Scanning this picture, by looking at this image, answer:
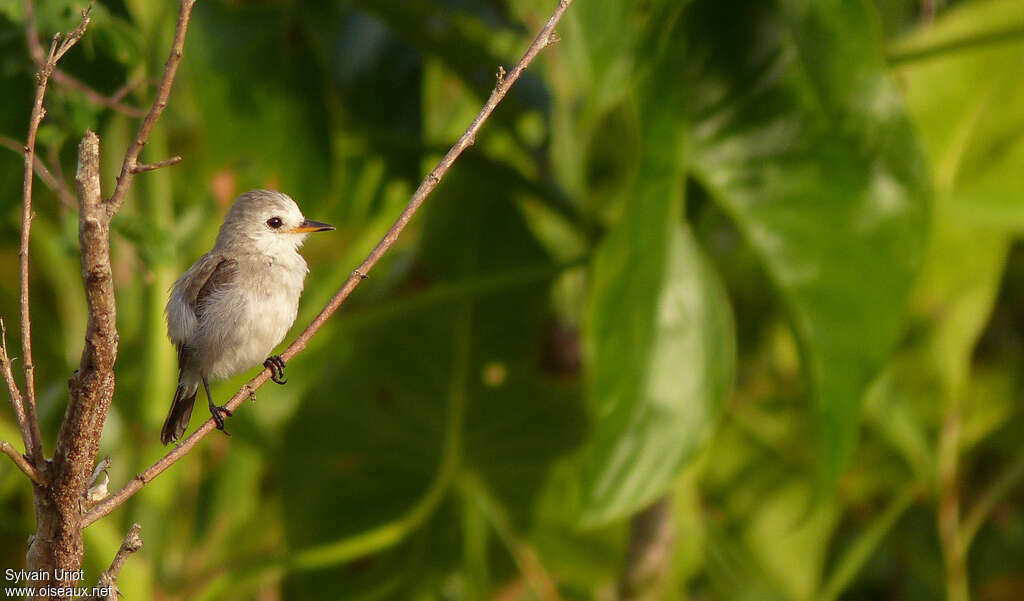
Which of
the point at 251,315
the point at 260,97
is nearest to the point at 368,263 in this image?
the point at 251,315

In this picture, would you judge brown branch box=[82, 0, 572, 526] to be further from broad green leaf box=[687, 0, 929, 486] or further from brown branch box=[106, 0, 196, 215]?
broad green leaf box=[687, 0, 929, 486]

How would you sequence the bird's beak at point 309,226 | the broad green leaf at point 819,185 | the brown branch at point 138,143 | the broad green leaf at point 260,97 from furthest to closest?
the broad green leaf at point 260,97, the broad green leaf at point 819,185, the bird's beak at point 309,226, the brown branch at point 138,143

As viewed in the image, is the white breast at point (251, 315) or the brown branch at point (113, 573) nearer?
the brown branch at point (113, 573)

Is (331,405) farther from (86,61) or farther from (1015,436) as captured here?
(1015,436)

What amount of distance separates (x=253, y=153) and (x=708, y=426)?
2.53 feet

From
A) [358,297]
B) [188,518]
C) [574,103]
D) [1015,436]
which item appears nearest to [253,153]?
[358,297]

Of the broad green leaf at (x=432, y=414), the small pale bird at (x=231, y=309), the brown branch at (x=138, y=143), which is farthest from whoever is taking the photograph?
the broad green leaf at (x=432, y=414)

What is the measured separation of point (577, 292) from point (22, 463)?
1.71 meters

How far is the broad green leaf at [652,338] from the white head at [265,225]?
638mm

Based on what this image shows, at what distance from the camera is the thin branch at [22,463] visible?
1.68 ft

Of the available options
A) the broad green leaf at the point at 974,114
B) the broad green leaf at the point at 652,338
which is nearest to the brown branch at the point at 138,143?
the broad green leaf at the point at 652,338

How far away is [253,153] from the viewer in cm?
161

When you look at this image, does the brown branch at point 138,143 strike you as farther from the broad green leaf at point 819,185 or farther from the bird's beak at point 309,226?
the broad green leaf at point 819,185

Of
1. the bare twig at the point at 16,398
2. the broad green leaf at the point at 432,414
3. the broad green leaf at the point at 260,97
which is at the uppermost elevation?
the broad green leaf at the point at 260,97
